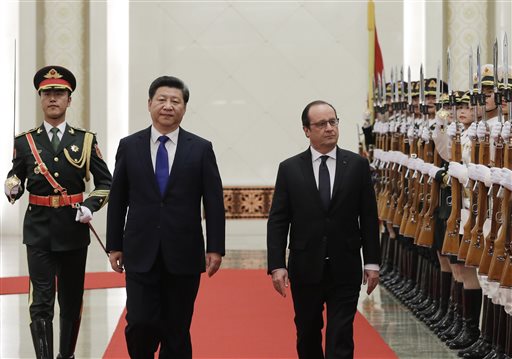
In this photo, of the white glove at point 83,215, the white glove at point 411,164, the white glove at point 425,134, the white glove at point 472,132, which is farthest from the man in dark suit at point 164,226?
the white glove at point 411,164

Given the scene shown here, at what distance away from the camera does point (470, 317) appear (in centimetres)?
627

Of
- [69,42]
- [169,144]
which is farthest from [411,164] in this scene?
[69,42]

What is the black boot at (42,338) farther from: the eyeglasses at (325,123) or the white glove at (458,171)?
the white glove at (458,171)

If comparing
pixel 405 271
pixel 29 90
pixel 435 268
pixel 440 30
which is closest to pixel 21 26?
pixel 29 90

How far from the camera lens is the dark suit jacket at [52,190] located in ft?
17.8

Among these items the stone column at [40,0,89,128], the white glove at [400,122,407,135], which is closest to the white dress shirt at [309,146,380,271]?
the white glove at [400,122,407,135]

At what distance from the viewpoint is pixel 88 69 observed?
14.3m

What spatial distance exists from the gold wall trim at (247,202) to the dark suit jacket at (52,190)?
28.9 feet

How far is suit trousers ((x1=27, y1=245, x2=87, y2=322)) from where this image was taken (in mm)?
5324

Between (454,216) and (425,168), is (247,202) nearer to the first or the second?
(425,168)

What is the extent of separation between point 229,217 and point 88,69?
281 cm

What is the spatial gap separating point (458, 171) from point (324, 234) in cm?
171

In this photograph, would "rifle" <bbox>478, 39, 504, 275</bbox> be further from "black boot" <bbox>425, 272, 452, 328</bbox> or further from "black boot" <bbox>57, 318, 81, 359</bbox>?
"black boot" <bbox>57, 318, 81, 359</bbox>

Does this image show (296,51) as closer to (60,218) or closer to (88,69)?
(88,69)
